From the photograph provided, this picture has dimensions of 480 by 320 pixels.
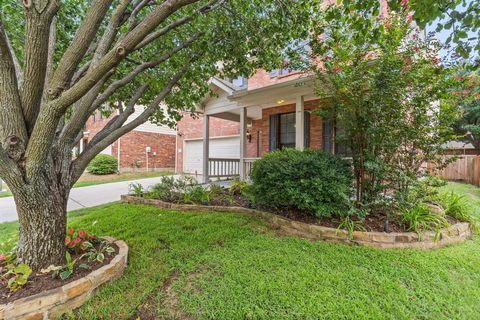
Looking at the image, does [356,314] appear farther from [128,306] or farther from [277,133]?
[277,133]

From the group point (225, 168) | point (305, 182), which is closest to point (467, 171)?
point (225, 168)

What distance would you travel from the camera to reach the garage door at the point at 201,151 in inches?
491

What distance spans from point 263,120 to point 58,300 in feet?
29.5

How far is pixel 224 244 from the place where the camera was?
3471 mm

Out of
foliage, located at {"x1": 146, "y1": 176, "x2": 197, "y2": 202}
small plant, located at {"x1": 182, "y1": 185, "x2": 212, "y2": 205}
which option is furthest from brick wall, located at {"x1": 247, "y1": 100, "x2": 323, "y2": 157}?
small plant, located at {"x1": 182, "y1": 185, "x2": 212, "y2": 205}

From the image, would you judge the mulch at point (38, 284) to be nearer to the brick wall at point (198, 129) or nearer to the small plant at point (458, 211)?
the small plant at point (458, 211)

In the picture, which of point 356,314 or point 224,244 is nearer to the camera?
point 356,314

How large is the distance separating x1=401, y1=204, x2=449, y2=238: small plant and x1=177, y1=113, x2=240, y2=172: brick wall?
915 centimetres

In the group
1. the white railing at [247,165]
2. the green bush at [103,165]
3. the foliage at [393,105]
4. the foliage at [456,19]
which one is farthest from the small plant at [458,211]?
the green bush at [103,165]

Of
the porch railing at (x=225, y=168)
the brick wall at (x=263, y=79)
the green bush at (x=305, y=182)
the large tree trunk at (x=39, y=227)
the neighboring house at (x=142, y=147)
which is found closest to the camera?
the large tree trunk at (x=39, y=227)

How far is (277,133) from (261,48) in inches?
204

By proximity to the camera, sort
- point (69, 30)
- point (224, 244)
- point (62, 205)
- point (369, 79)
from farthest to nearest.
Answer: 1. point (69, 30)
2. point (369, 79)
3. point (224, 244)
4. point (62, 205)

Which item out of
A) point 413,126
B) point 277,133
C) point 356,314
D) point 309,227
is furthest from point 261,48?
point 277,133

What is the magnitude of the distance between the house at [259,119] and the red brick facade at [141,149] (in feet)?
16.6
